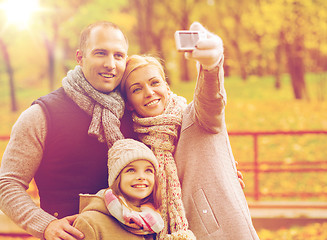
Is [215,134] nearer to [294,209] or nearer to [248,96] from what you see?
[294,209]

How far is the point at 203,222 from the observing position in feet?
7.63

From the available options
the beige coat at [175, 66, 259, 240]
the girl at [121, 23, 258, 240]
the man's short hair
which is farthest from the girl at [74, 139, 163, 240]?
the man's short hair

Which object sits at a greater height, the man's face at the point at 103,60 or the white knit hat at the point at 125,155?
the man's face at the point at 103,60

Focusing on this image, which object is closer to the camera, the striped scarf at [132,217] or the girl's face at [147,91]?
the striped scarf at [132,217]

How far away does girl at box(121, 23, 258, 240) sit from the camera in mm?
2283

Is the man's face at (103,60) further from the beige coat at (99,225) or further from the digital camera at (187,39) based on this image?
the beige coat at (99,225)

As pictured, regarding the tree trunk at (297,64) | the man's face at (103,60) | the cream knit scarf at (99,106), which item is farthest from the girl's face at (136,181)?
the tree trunk at (297,64)

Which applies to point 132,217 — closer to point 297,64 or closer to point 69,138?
point 69,138

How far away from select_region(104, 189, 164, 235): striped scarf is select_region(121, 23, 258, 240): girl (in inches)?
4.8

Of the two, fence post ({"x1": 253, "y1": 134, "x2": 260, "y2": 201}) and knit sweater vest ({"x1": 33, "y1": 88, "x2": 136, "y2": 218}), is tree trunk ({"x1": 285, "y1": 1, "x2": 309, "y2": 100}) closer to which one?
fence post ({"x1": 253, "y1": 134, "x2": 260, "y2": 201})

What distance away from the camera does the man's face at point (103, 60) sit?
8.13 ft

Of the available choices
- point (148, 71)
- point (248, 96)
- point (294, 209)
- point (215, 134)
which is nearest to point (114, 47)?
point (148, 71)

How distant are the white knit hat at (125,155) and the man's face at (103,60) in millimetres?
436

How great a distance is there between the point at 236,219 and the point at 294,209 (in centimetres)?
451
